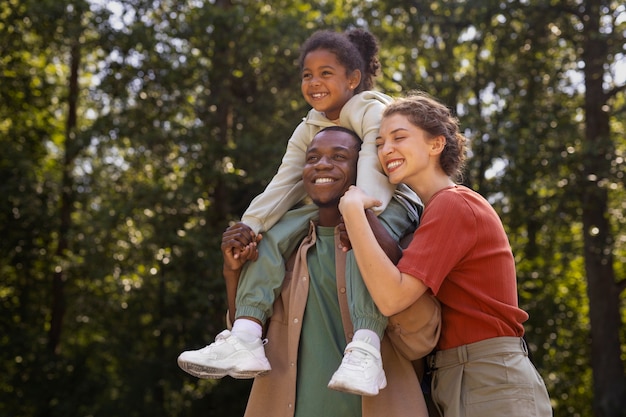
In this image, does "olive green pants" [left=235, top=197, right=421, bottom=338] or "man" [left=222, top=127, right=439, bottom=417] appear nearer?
"olive green pants" [left=235, top=197, right=421, bottom=338]

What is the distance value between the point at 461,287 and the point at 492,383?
367mm

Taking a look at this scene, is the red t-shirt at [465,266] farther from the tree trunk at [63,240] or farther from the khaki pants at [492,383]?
the tree trunk at [63,240]

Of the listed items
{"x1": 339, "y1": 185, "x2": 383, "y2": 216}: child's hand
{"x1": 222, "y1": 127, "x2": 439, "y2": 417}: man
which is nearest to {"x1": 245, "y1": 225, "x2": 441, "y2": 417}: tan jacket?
{"x1": 222, "y1": 127, "x2": 439, "y2": 417}: man

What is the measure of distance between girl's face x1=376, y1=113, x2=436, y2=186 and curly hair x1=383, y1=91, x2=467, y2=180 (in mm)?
28

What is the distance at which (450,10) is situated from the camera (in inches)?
412

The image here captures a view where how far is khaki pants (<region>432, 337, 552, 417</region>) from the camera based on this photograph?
2822mm

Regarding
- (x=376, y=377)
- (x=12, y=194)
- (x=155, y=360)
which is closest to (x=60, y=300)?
(x=12, y=194)

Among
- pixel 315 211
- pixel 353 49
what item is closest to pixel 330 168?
pixel 315 211

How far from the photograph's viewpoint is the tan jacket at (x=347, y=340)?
9.70 ft

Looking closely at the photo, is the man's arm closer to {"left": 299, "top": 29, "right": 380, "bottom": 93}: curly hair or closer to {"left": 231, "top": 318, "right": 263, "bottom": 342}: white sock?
{"left": 231, "top": 318, "right": 263, "bottom": 342}: white sock

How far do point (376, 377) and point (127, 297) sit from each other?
339 inches

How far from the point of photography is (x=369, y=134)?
3324 millimetres

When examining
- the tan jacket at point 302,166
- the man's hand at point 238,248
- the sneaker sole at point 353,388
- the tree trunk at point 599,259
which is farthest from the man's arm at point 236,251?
the tree trunk at point 599,259

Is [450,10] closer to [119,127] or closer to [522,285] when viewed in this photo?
[522,285]
